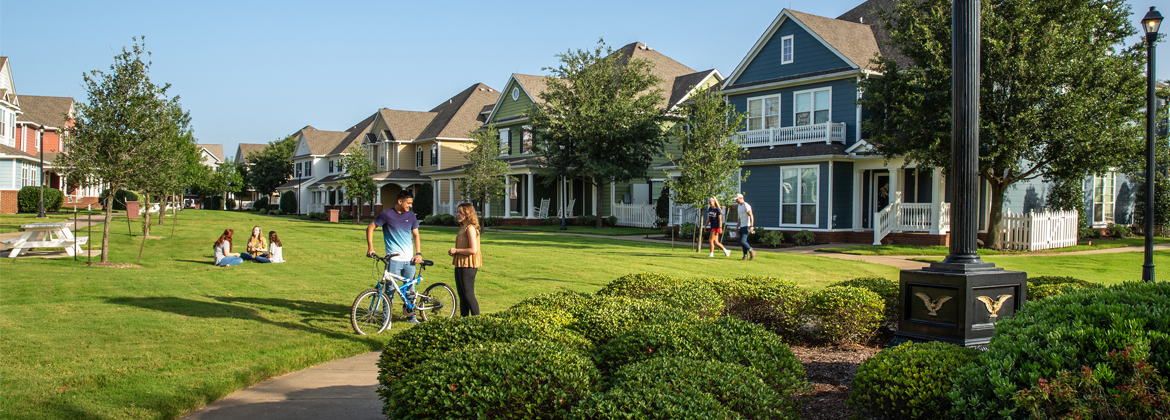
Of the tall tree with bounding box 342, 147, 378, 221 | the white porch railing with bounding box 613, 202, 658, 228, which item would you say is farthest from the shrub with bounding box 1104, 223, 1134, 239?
the tall tree with bounding box 342, 147, 378, 221

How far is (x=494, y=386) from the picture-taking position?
385 cm

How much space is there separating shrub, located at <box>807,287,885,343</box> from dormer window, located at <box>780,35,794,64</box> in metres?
20.3

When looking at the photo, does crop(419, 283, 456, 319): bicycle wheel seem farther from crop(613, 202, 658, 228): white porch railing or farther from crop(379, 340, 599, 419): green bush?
crop(613, 202, 658, 228): white porch railing

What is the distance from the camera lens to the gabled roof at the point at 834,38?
2423cm

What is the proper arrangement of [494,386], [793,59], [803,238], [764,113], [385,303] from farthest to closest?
[764,113]
[793,59]
[803,238]
[385,303]
[494,386]

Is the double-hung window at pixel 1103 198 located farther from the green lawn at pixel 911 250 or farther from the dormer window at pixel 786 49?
the dormer window at pixel 786 49

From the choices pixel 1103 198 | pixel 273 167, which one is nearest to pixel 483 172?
pixel 1103 198

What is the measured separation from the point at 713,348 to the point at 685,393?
103 cm

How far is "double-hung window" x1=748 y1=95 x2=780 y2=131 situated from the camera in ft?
86.0

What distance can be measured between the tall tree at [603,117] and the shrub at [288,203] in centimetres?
3344

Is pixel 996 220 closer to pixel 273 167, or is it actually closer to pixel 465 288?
pixel 465 288

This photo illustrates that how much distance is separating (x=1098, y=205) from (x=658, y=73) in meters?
20.8

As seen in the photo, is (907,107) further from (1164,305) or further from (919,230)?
(1164,305)

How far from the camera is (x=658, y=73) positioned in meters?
38.8
